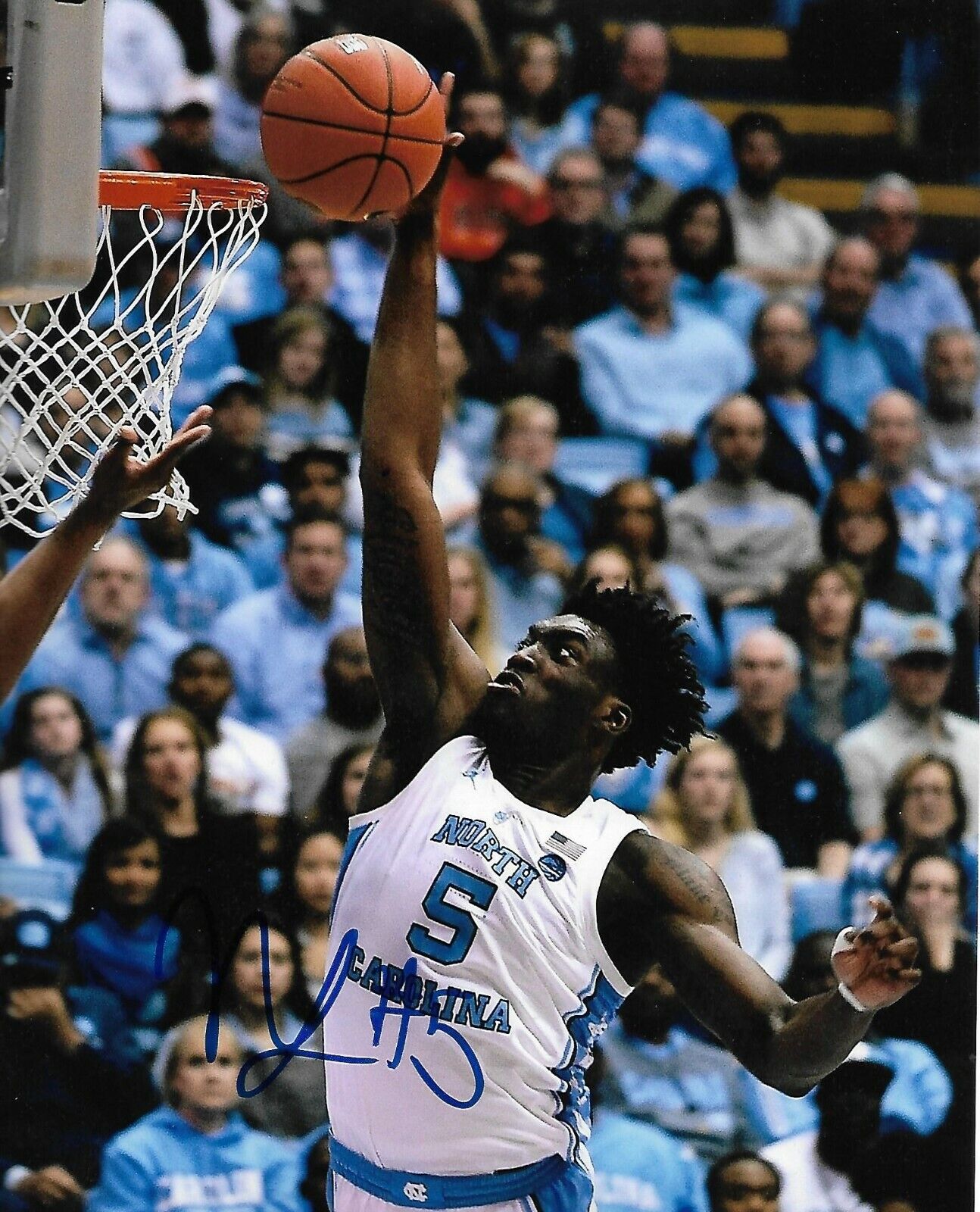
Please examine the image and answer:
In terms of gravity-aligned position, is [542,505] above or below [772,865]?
above

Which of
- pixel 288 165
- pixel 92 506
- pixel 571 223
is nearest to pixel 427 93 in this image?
pixel 288 165

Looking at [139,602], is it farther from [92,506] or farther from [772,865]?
[92,506]

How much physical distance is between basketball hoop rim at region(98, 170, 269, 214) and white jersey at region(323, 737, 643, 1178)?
129 centimetres

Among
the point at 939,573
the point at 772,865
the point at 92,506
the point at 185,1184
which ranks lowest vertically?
the point at 185,1184

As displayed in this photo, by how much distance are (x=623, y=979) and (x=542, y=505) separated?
3.28m

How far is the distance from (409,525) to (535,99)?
3.88 metres

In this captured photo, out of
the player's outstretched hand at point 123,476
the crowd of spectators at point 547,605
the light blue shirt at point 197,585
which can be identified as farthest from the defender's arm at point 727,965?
the light blue shirt at point 197,585

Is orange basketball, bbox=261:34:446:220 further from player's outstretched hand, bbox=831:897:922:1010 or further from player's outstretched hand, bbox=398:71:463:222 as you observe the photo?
player's outstretched hand, bbox=831:897:922:1010

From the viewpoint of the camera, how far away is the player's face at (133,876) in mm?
5973

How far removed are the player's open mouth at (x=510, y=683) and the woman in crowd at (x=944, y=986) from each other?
10.7ft

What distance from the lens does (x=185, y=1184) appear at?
5.78m

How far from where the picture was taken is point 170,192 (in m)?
3.84

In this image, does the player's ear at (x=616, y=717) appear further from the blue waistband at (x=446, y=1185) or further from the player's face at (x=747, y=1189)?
the player's face at (x=747, y=1189)

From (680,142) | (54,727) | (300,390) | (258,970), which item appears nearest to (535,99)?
(680,142)
